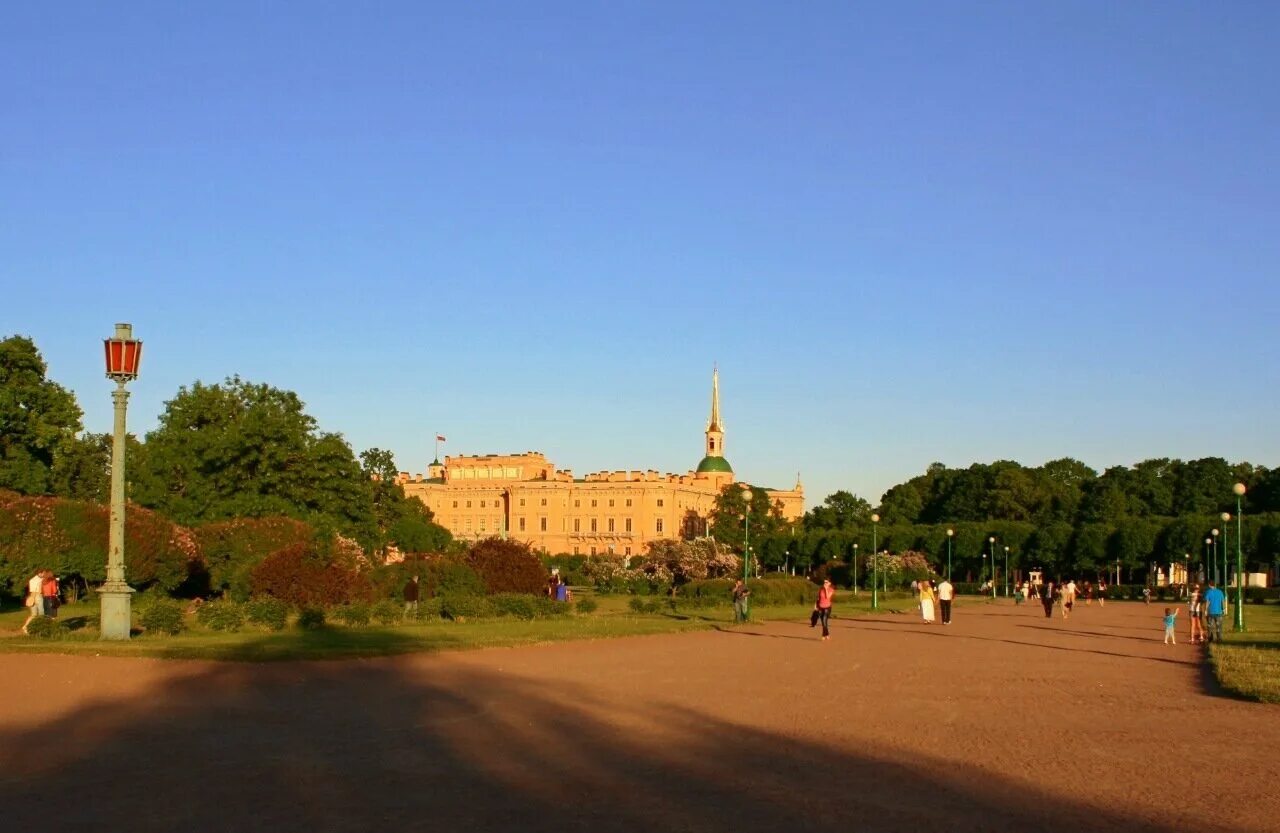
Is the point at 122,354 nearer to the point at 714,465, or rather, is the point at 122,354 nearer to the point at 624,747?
the point at 624,747

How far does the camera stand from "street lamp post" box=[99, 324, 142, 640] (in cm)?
2625

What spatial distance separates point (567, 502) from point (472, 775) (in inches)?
5876

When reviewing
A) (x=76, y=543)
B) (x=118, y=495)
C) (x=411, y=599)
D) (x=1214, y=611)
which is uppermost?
(x=118, y=495)

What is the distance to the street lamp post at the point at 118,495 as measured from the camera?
2625 cm

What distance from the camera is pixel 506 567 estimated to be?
4653 centimetres

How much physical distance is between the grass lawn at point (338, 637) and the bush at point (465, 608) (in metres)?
0.94

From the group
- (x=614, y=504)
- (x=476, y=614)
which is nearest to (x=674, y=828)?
(x=476, y=614)

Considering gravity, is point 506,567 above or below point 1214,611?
above

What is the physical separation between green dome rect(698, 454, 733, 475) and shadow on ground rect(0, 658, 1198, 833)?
151082 millimetres

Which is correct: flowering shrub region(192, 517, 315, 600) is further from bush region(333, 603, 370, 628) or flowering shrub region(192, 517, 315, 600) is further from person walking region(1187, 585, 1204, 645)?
person walking region(1187, 585, 1204, 645)

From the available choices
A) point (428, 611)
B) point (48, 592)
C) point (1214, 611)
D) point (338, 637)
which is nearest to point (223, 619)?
→ point (338, 637)

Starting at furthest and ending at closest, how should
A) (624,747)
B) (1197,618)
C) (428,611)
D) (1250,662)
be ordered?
(428,611) < (1197,618) < (1250,662) < (624,747)

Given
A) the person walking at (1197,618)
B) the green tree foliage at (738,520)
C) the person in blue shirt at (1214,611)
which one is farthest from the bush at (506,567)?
the green tree foliage at (738,520)

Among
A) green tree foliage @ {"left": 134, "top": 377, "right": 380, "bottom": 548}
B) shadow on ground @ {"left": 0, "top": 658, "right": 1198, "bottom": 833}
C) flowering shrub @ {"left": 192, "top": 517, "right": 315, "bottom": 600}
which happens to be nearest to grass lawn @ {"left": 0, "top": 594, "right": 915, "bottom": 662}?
flowering shrub @ {"left": 192, "top": 517, "right": 315, "bottom": 600}
